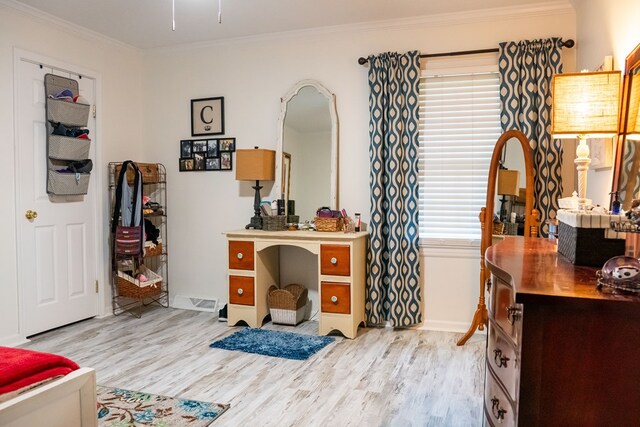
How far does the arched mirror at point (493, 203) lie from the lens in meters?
3.32

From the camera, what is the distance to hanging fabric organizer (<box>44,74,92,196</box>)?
376cm

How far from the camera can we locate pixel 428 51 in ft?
12.7

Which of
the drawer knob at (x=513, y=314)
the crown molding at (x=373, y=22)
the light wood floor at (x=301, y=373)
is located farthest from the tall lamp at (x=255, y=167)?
the drawer knob at (x=513, y=314)

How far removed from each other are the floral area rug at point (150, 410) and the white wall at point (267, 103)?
1.96m

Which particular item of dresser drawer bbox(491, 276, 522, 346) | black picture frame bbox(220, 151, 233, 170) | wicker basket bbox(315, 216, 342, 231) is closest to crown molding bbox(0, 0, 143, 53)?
black picture frame bbox(220, 151, 233, 170)

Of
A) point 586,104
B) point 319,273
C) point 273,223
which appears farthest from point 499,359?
point 273,223

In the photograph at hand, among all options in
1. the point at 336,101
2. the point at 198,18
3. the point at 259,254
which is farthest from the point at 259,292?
the point at 198,18

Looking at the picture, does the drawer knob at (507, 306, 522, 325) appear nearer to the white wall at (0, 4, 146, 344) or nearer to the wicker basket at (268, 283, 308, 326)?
the wicker basket at (268, 283, 308, 326)

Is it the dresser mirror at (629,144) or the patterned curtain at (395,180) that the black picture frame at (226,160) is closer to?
the patterned curtain at (395,180)

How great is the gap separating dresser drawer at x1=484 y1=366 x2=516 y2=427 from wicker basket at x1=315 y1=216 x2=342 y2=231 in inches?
89.2

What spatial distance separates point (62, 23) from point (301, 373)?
3.32 meters

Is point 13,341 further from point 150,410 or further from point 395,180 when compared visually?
point 395,180

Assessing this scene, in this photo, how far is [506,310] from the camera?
55.0 inches

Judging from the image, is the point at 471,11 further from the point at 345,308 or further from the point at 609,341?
the point at 609,341
